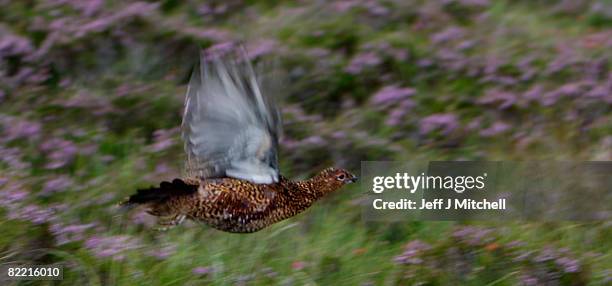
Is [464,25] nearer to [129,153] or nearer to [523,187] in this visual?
[523,187]

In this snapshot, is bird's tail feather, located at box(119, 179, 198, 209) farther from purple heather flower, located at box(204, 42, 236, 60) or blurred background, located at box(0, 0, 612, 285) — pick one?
purple heather flower, located at box(204, 42, 236, 60)

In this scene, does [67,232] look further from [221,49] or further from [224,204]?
[221,49]

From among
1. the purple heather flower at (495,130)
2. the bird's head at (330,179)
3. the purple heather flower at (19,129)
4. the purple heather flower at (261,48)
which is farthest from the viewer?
the purple heather flower at (261,48)

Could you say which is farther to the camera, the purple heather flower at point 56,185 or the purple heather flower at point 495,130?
the purple heather flower at point 495,130

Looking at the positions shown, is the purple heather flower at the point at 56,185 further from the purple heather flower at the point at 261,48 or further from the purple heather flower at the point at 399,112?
the purple heather flower at the point at 399,112

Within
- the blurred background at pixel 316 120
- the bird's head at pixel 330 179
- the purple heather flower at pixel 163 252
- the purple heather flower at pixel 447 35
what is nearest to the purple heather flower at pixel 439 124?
the blurred background at pixel 316 120

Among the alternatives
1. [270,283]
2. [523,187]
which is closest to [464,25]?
[523,187]

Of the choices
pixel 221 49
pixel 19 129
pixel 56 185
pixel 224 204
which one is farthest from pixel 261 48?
pixel 224 204

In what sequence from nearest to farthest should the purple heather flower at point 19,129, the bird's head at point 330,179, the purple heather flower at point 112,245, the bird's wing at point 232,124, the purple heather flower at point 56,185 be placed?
the bird's wing at point 232,124
the bird's head at point 330,179
the purple heather flower at point 112,245
the purple heather flower at point 56,185
the purple heather flower at point 19,129
